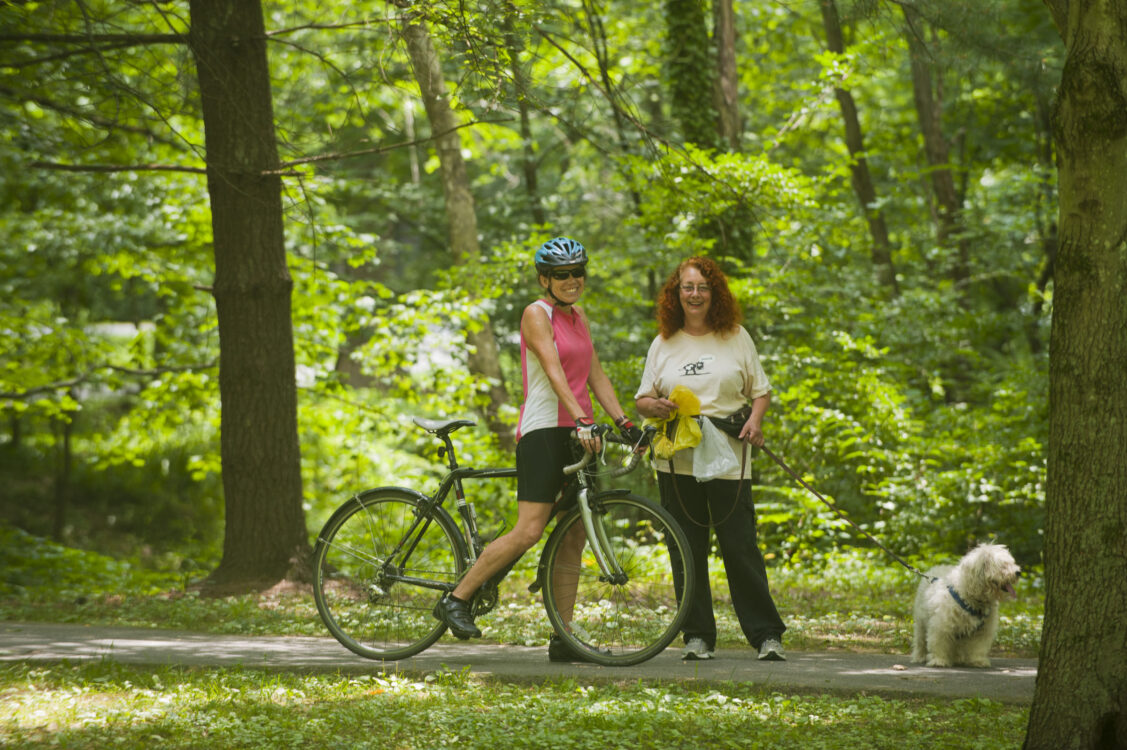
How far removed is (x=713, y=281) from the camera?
5328 mm

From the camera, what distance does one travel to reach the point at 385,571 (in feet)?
17.9

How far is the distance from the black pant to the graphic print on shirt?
532mm

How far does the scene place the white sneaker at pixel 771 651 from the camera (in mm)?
5254

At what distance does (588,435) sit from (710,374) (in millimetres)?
865

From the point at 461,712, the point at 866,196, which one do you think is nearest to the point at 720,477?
the point at 461,712

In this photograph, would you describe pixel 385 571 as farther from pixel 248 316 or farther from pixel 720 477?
pixel 248 316

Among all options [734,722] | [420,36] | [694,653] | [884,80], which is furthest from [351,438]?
[884,80]

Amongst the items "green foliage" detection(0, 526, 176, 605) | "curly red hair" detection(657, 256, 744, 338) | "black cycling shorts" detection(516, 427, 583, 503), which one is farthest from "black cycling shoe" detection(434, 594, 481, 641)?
"green foliage" detection(0, 526, 176, 605)

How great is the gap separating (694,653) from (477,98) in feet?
10.7

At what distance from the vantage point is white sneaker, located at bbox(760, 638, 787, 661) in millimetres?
5254

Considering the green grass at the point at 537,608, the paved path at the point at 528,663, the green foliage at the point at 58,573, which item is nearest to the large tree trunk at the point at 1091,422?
the paved path at the point at 528,663

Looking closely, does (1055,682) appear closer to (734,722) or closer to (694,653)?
(734,722)

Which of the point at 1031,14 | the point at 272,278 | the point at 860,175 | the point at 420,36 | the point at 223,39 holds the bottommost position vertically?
the point at 272,278

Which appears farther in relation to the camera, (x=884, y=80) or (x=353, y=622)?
(x=884, y=80)
